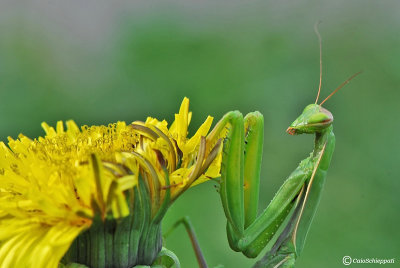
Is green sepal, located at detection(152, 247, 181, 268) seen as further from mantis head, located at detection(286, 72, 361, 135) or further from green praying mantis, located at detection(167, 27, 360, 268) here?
mantis head, located at detection(286, 72, 361, 135)

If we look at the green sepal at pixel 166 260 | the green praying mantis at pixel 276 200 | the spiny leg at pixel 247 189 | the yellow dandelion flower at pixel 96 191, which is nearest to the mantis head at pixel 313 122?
the green praying mantis at pixel 276 200

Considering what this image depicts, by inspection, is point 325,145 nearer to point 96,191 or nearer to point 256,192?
point 256,192

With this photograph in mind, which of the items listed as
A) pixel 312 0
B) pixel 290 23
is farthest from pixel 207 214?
pixel 312 0

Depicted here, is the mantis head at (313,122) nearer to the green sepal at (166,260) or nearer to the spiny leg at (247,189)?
the spiny leg at (247,189)

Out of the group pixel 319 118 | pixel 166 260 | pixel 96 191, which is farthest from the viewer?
pixel 319 118

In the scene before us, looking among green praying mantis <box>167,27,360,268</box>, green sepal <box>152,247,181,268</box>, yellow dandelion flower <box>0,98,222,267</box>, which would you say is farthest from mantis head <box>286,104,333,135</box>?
green sepal <box>152,247,181,268</box>

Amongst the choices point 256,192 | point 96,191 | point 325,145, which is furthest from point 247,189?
point 96,191
